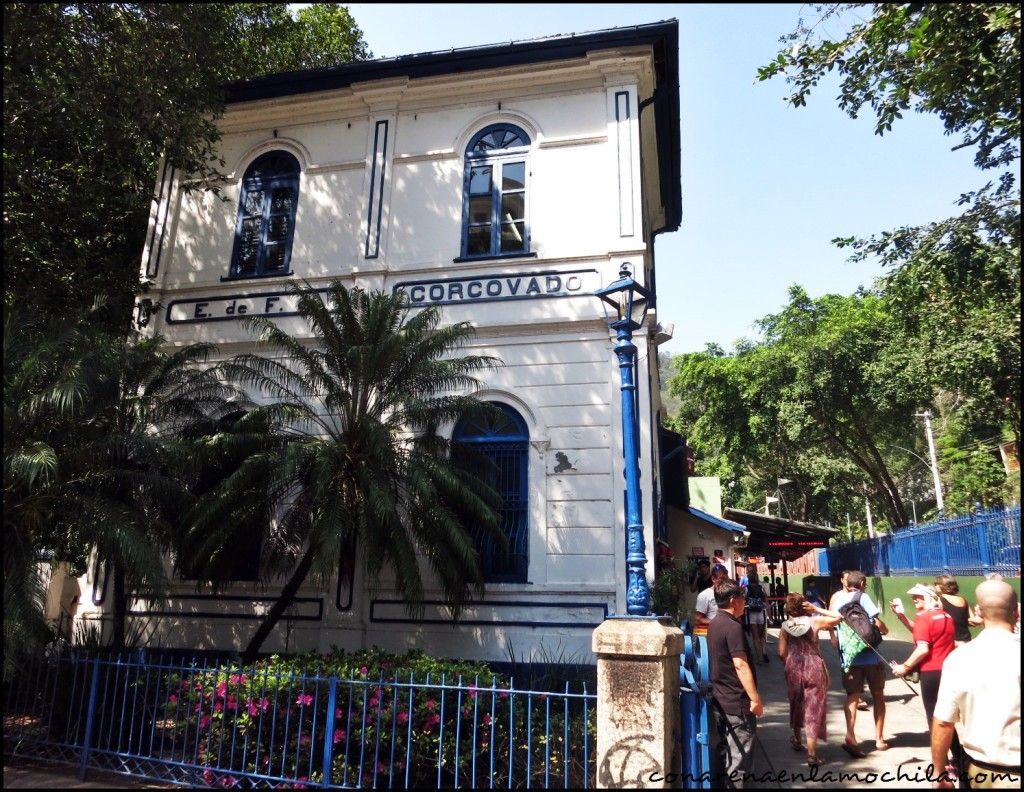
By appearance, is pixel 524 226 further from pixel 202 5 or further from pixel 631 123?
pixel 202 5

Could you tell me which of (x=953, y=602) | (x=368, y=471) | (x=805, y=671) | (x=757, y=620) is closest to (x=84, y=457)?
(x=368, y=471)

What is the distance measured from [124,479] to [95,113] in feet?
19.3

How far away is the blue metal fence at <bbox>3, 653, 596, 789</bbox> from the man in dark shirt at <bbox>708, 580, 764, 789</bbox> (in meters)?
1.10

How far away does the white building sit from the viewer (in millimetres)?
9586

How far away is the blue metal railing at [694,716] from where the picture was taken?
17.5 ft

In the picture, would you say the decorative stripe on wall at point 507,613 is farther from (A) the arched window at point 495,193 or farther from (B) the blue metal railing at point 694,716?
(A) the arched window at point 495,193

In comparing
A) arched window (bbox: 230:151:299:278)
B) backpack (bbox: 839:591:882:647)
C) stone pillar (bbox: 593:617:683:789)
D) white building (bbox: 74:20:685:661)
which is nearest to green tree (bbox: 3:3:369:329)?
arched window (bbox: 230:151:299:278)

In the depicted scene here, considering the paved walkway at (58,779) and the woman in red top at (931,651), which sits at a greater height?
the woman in red top at (931,651)

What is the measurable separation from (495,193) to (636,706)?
837cm

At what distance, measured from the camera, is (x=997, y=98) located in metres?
8.27

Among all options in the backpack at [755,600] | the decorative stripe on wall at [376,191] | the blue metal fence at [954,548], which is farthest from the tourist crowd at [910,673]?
the decorative stripe on wall at [376,191]

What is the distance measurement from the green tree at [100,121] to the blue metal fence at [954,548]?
1243 centimetres

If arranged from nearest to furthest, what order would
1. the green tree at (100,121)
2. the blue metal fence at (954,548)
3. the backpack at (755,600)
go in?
the blue metal fence at (954,548) < the green tree at (100,121) < the backpack at (755,600)

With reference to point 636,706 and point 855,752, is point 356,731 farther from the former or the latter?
point 855,752
